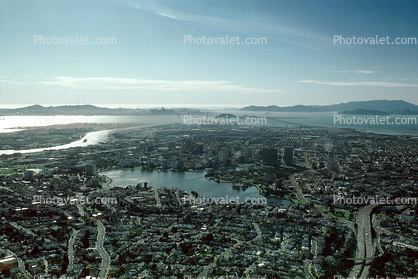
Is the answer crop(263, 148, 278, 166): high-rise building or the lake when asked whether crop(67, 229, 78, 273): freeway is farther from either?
crop(263, 148, 278, 166): high-rise building

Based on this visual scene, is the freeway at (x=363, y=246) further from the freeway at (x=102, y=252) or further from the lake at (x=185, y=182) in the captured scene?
the freeway at (x=102, y=252)

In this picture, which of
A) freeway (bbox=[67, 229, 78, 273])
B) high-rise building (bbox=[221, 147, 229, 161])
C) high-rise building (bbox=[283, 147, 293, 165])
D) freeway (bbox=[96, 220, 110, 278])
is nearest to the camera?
freeway (bbox=[96, 220, 110, 278])

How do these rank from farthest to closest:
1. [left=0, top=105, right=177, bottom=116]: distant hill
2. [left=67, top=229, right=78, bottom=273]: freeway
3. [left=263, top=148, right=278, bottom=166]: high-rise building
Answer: [left=0, top=105, right=177, bottom=116]: distant hill → [left=263, top=148, right=278, bottom=166]: high-rise building → [left=67, top=229, right=78, bottom=273]: freeway

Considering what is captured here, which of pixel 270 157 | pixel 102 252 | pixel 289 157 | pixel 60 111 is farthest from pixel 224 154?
pixel 60 111

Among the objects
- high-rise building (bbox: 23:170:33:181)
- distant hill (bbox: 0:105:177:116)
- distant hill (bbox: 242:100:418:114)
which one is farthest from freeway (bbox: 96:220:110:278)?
distant hill (bbox: 242:100:418:114)

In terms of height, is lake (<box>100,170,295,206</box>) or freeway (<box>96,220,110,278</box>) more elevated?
lake (<box>100,170,295,206</box>)

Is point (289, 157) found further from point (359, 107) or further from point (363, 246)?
point (359, 107)

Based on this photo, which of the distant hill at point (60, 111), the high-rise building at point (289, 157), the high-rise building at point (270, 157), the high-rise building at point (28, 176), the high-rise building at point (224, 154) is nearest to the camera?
the high-rise building at point (28, 176)

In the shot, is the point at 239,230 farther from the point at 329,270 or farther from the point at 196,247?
the point at 329,270

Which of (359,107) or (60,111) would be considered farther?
(359,107)

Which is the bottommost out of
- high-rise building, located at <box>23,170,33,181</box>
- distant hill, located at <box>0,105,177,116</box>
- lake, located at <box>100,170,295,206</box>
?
lake, located at <box>100,170,295,206</box>

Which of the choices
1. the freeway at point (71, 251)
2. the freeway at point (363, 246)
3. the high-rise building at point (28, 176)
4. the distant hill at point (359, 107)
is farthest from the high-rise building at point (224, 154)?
the distant hill at point (359, 107)
